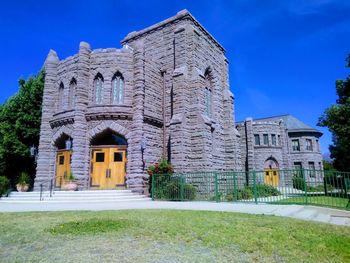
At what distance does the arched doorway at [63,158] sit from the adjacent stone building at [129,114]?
0.23 ft

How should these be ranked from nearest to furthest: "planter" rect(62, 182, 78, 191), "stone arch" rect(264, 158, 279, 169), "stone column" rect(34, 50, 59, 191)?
"planter" rect(62, 182, 78, 191)
"stone column" rect(34, 50, 59, 191)
"stone arch" rect(264, 158, 279, 169)

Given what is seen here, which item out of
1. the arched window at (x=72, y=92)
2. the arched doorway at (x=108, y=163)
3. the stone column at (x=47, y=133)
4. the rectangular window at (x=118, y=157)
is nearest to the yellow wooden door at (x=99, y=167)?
the arched doorway at (x=108, y=163)

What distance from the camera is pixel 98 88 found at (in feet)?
63.1

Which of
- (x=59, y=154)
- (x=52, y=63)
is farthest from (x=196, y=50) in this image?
(x=59, y=154)

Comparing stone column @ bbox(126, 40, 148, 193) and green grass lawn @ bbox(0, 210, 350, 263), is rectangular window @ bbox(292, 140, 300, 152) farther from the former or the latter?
green grass lawn @ bbox(0, 210, 350, 263)

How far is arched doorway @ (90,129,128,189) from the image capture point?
17750 mm

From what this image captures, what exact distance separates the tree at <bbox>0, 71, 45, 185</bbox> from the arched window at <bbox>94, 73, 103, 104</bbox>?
22.4 ft

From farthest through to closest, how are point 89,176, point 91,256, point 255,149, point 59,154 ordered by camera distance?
1. point 255,149
2. point 59,154
3. point 89,176
4. point 91,256

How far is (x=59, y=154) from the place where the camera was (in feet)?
63.7

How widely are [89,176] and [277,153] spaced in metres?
25.5

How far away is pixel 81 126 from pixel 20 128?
7.00m

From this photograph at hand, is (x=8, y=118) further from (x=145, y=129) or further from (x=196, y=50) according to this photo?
(x=196, y=50)

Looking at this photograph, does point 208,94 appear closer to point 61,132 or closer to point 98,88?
point 98,88

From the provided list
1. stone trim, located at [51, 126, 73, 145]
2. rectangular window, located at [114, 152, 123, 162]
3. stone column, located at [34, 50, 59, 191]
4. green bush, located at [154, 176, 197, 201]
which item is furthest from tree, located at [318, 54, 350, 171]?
stone column, located at [34, 50, 59, 191]
